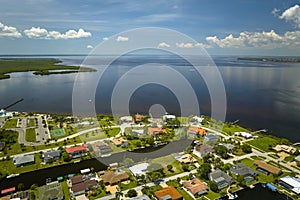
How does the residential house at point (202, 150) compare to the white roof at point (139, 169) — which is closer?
the white roof at point (139, 169)

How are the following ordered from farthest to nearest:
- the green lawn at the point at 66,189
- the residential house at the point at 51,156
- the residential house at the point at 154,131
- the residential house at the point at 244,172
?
the residential house at the point at 154,131
the residential house at the point at 51,156
the residential house at the point at 244,172
the green lawn at the point at 66,189

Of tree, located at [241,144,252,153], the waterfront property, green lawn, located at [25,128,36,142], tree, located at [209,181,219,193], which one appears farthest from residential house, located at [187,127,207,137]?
green lawn, located at [25,128,36,142]

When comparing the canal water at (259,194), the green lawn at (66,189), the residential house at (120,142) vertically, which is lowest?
the canal water at (259,194)

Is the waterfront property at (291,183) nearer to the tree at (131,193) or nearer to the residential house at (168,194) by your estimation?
the residential house at (168,194)

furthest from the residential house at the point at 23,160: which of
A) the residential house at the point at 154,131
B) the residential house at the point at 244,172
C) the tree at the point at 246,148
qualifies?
the tree at the point at 246,148

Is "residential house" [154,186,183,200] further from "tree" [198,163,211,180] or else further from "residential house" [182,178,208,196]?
"tree" [198,163,211,180]

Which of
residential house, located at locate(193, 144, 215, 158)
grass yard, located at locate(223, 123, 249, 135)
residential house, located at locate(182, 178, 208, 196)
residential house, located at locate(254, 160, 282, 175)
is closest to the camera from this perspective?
residential house, located at locate(182, 178, 208, 196)
